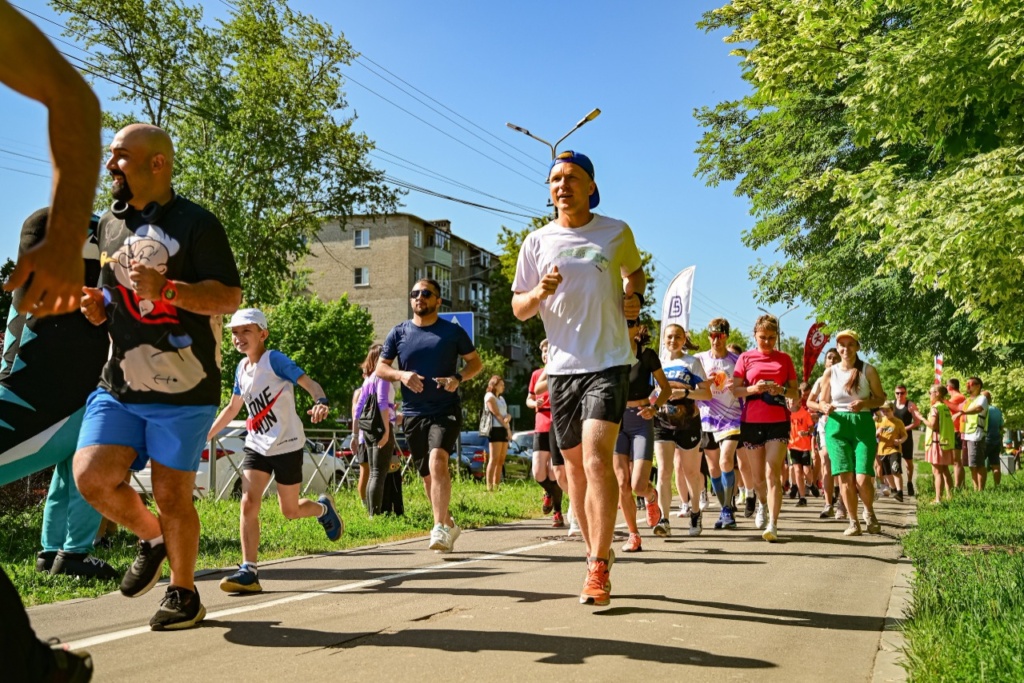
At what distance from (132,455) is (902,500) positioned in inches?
654

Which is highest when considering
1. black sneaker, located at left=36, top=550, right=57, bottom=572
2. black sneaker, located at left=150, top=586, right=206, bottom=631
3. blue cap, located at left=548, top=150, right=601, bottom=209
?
blue cap, located at left=548, top=150, right=601, bottom=209

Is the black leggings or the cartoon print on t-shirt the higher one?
the cartoon print on t-shirt

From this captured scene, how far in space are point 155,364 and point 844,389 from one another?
7.60 meters

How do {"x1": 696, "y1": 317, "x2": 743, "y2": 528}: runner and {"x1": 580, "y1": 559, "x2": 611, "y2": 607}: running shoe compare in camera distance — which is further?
{"x1": 696, "y1": 317, "x2": 743, "y2": 528}: runner

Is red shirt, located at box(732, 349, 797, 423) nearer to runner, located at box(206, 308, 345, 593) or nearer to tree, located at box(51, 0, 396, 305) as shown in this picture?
runner, located at box(206, 308, 345, 593)

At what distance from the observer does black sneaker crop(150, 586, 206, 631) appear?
4.88 metres

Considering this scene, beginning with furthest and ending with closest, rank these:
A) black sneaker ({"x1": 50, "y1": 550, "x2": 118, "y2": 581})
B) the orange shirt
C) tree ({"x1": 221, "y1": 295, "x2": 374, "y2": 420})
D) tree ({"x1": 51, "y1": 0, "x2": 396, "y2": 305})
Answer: tree ({"x1": 221, "y1": 295, "x2": 374, "y2": 420})
tree ({"x1": 51, "y1": 0, "x2": 396, "y2": 305})
the orange shirt
black sneaker ({"x1": 50, "y1": 550, "x2": 118, "y2": 581})

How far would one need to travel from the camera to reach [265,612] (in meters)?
5.56

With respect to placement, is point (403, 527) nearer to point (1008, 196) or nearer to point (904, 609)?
point (904, 609)

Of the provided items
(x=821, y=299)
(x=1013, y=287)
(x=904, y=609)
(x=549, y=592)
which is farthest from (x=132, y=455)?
(x=821, y=299)

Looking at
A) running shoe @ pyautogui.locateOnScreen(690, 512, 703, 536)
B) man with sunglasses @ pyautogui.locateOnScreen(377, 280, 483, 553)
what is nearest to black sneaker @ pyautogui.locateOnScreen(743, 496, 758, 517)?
running shoe @ pyautogui.locateOnScreen(690, 512, 703, 536)

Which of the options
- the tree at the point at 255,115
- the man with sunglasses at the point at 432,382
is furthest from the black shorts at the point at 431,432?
the tree at the point at 255,115

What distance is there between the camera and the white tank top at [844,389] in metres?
10.4

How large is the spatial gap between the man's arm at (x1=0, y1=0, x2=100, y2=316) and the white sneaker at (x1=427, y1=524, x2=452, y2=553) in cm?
622
